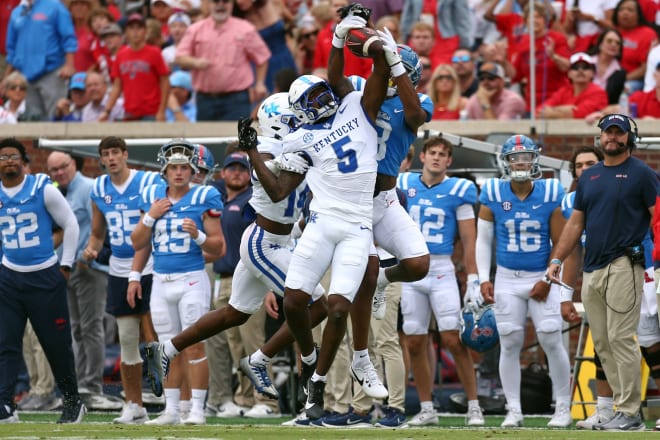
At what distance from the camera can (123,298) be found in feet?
39.0

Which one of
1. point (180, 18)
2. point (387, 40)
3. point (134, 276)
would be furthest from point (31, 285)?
point (180, 18)

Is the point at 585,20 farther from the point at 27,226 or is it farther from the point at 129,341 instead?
the point at 27,226

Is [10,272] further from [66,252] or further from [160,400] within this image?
[160,400]

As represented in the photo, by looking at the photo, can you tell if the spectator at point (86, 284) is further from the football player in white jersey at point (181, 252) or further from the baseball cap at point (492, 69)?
the baseball cap at point (492, 69)

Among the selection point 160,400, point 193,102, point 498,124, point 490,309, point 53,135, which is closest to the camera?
point 490,309

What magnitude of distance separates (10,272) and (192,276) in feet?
4.56

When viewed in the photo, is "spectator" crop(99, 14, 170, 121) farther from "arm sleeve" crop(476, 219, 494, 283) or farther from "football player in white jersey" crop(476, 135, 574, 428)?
"football player in white jersey" crop(476, 135, 574, 428)

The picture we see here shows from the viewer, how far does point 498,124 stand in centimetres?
1414

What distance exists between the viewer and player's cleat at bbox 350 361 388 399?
958 cm

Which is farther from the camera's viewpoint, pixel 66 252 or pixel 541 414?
pixel 541 414

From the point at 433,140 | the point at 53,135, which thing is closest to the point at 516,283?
the point at 433,140

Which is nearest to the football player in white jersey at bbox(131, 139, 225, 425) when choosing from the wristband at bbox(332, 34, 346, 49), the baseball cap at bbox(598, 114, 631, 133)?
the wristband at bbox(332, 34, 346, 49)

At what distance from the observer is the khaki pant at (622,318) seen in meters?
10.4

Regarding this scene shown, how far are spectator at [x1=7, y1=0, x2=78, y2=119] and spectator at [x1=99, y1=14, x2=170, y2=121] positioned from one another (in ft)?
3.57
